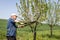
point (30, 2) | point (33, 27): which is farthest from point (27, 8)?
point (33, 27)

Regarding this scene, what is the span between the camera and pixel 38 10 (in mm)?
20859

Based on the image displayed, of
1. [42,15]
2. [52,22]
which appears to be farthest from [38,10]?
[52,22]

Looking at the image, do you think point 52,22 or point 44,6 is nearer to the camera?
point 44,6

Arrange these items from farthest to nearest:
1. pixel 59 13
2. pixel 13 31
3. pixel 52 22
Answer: pixel 52 22
pixel 59 13
pixel 13 31

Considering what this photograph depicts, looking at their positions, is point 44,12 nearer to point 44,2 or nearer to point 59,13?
point 44,2

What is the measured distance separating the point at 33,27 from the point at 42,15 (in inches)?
60.9

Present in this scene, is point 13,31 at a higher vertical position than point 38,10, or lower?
higher

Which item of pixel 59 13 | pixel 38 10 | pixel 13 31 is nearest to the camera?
pixel 13 31

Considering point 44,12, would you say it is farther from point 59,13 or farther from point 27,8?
point 59,13

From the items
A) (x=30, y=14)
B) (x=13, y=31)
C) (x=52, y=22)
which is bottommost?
(x=52, y=22)

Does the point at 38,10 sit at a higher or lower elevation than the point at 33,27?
higher

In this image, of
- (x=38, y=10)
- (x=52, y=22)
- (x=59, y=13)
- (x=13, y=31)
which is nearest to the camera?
(x=13, y=31)

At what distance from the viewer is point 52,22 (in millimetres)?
35500

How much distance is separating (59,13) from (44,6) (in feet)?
38.2
